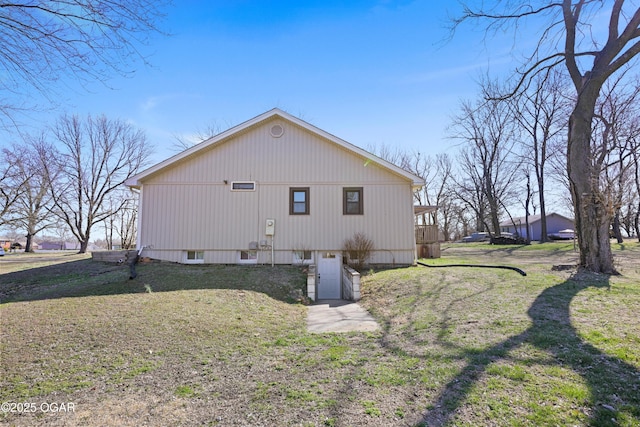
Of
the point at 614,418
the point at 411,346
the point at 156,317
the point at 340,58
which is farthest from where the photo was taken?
the point at 340,58

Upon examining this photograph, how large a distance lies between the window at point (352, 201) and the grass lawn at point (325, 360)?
479cm

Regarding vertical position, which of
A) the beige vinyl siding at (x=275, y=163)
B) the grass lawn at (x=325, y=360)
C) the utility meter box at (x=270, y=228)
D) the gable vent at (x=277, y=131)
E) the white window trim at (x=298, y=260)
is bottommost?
the grass lawn at (x=325, y=360)

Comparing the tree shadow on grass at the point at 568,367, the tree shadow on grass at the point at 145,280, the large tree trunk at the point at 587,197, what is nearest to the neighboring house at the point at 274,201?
the tree shadow on grass at the point at 145,280

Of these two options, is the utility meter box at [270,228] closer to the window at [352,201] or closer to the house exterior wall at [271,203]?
the house exterior wall at [271,203]

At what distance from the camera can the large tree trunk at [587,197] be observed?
7812mm

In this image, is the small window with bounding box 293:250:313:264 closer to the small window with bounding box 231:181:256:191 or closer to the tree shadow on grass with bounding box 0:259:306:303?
the tree shadow on grass with bounding box 0:259:306:303

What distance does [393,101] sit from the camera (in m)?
12.3

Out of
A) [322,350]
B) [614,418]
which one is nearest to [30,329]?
[322,350]

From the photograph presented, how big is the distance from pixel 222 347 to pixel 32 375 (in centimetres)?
200

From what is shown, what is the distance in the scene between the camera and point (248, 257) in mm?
11375

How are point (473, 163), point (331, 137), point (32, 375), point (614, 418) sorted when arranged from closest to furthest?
point (614, 418)
point (32, 375)
point (331, 137)
point (473, 163)

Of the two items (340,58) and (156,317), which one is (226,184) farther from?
(156,317)

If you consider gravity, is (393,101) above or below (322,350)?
above

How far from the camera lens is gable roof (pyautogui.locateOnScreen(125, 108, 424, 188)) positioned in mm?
11164
